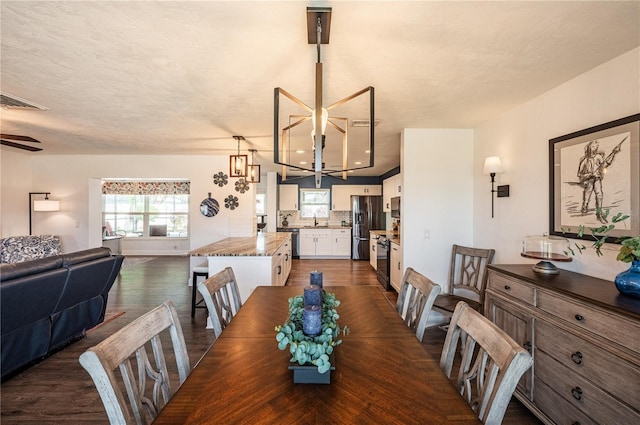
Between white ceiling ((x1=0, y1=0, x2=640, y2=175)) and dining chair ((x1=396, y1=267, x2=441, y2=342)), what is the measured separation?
1447mm

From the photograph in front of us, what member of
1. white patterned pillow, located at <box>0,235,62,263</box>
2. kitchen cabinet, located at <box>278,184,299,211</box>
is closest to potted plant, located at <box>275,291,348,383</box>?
white patterned pillow, located at <box>0,235,62,263</box>

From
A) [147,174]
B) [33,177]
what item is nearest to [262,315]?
[147,174]

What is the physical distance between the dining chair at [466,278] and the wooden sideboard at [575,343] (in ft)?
2.56

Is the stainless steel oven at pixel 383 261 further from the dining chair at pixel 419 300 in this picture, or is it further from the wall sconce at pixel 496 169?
the dining chair at pixel 419 300

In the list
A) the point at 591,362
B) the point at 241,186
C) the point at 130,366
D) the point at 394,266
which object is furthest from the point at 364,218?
the point at 130,366

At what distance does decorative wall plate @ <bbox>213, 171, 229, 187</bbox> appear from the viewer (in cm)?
533

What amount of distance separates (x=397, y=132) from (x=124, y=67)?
303 centimetres

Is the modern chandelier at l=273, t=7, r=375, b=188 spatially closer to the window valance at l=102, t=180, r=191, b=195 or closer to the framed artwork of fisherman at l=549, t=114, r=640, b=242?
the framed artwork of fisherman at l=549, t=114, r=640, b=242

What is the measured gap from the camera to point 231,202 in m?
5.37

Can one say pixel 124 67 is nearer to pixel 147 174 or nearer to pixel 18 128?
pixel 18 128

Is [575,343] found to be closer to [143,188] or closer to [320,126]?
[320,126]

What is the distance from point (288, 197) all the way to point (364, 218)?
2229 mm

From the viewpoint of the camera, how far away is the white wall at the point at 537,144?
183 centimetres

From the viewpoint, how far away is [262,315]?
1674mm
